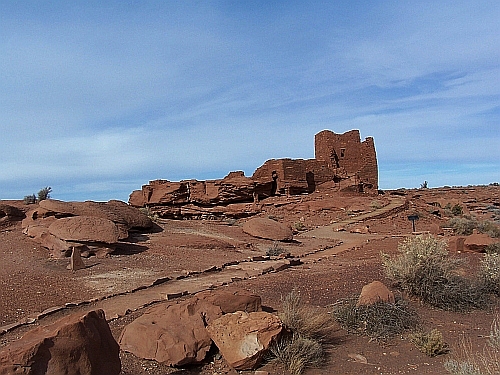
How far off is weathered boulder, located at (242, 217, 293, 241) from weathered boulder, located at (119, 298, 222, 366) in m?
14.5

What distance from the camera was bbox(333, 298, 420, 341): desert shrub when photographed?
23.6 ft

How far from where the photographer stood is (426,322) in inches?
307

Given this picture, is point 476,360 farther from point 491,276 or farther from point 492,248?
point 492,248

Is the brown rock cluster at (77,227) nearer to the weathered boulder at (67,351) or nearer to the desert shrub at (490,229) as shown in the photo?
the weathered boulder at (67,351)

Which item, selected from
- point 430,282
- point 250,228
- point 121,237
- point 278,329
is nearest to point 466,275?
point 430,282

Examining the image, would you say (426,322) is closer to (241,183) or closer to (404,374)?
(404,374)

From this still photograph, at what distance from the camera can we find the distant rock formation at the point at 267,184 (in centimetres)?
3397

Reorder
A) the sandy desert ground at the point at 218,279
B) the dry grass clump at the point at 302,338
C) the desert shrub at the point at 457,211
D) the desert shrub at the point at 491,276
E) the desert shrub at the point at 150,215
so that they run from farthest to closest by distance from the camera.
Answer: the desert shrub at the point at 457,211, the desert shrub at the point at 150,215, the desert shrub at the point at 491,276, the sandy desert ground at the point at 218,279, the dry grass clump at the point at 302,338

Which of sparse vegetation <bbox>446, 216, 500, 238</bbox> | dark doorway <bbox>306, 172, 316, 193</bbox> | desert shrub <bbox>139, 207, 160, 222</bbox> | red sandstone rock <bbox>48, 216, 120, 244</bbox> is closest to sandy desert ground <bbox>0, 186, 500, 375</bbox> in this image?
red sandstone rock <bbox>48, 216, 120, 244</bbox>

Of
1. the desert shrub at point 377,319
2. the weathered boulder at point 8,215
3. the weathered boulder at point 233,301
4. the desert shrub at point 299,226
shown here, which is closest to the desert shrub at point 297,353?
the weathered boulder at point 233,301

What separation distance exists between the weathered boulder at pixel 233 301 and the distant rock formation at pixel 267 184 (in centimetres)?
2506

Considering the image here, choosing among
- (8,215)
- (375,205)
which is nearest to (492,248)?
(8,215)

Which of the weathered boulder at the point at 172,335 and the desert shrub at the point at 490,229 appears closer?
the weathered boulder at the point at 172,335

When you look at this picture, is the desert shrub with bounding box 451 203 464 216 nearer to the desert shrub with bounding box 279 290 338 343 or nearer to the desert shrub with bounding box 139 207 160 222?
the desert shrub with bounding box 139 207 160 222
